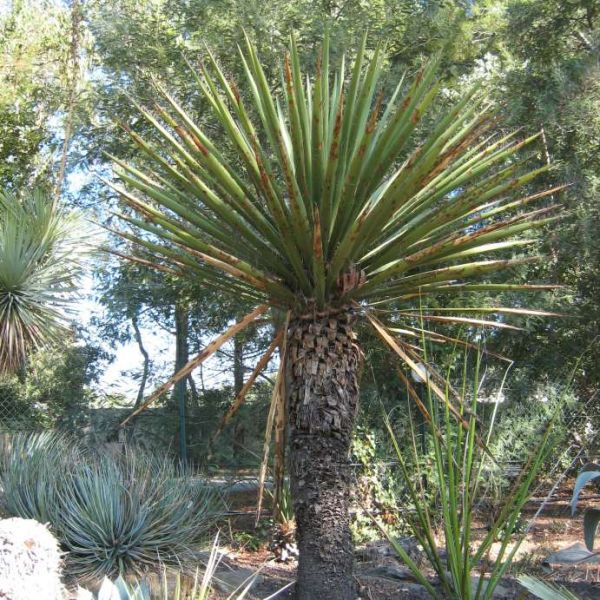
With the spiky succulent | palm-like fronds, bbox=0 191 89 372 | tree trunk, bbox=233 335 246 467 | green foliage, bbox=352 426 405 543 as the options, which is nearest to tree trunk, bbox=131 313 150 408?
tree trunk, bbox=233 335 246 467

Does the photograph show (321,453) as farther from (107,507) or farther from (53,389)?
(53,389)

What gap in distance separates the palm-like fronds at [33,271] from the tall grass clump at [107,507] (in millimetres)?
1336

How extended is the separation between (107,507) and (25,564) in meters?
2.41

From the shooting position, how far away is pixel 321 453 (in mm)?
4023

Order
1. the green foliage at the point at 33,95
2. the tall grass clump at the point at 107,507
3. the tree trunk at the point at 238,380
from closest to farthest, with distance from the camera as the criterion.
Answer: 1. the tall grass clump at the point at 107,507
2. the tree trunk at the point at 238,380
3. the green foliage at the point at 33,95

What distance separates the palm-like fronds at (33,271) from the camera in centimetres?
681

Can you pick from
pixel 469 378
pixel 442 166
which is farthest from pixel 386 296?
pixel 469 378

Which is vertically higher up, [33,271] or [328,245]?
[33,271]

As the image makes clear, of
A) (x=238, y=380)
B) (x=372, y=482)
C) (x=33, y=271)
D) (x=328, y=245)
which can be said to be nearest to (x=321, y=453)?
(x=328, y=245)

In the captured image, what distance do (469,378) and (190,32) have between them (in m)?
5.60

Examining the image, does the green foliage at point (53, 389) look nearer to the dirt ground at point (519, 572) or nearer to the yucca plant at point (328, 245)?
the dirt ground at point (519, 572)

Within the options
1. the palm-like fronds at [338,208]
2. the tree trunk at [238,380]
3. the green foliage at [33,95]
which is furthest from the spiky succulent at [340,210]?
the green foliage at [33,95]

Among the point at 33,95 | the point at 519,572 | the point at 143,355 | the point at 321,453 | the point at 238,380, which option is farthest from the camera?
the point at 33,95

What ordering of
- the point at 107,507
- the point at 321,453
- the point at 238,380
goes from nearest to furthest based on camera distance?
the point at 321,453 < the point at 107,507 < the point at 238,380
